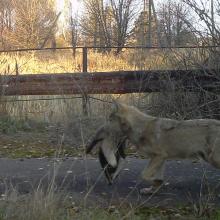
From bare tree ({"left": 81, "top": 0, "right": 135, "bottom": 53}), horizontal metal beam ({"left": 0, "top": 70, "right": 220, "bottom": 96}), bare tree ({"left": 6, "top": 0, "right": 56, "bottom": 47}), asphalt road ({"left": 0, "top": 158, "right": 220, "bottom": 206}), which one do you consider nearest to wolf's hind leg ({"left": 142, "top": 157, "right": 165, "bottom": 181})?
asphalt road ({"left": 0, "top": 158, "right": 220, "bottom": 206})

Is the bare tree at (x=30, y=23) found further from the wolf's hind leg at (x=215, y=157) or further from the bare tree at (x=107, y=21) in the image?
the wolf's hind leg at (x=215, y=157)

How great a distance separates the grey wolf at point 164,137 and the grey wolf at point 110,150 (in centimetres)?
11

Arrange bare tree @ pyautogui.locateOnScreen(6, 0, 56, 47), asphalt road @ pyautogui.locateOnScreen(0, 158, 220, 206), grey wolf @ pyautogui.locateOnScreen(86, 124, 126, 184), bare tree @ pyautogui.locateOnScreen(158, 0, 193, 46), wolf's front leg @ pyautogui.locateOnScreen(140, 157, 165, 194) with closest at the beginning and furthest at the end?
asphalt road @ pyautogui.locateOnScreen(0, 158, 220, 206)
wolf's front leg @ pyautogui.locateOnScreen(140, 157, 165, 194)
grey wolf @ pyautogui.locateOnScreen(86, 124, 126, 184)
bare tree @ pyautogui.locateOnScreen(158, 0, 193, 46)
bare tree @ pyautogui.locateOnScreen(6, 0, 56, 47)

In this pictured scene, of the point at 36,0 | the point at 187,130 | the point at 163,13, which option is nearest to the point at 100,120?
the point at 163,13

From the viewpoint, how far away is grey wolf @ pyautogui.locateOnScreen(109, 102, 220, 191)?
6.24 metres

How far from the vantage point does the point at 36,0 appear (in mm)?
53625

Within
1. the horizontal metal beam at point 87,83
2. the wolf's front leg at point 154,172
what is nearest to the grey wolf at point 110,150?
the wolf's front leg at point 154,172

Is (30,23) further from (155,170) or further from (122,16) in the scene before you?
(155,170)

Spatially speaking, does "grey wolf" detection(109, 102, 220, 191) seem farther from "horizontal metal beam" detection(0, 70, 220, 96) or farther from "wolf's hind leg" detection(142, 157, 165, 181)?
"horizontal metal beam" detection(0, 70, 220, 96)

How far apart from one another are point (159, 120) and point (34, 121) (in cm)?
493

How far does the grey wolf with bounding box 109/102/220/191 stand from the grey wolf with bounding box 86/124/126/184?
0.11 m

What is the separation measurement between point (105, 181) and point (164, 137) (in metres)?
1.04

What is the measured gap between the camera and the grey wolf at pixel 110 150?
22.3 ft

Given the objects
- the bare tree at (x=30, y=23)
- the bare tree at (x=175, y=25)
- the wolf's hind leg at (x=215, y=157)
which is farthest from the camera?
the bare tree at (x=30, y=23)
